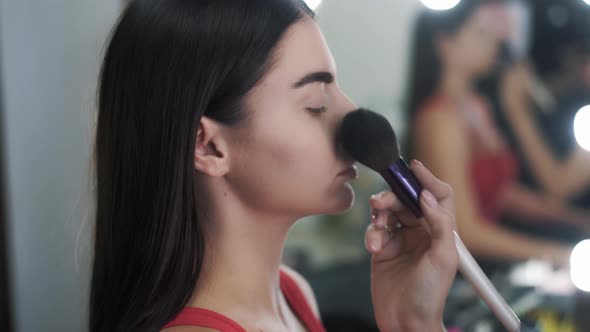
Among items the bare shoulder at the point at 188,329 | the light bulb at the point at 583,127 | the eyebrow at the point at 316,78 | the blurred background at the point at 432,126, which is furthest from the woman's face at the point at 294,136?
the light bulb at the point at 583,127

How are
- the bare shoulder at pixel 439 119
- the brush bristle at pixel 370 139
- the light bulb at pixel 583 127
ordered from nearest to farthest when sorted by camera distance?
the brush bristle at pixel 370 139 < the light bulb at pixel 583 127 < the bare shoulder at pixel 439 119

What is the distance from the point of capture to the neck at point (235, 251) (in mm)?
572

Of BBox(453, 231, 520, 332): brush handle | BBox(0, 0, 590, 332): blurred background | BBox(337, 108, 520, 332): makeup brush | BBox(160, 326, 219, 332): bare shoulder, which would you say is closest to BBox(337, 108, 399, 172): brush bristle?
BBox(337, 108, 520, 332): makeup brush

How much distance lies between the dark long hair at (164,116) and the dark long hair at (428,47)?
74cm

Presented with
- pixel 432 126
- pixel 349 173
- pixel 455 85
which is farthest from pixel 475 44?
pixel 349 173

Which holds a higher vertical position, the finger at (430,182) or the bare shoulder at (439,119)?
the finger at (430,182)

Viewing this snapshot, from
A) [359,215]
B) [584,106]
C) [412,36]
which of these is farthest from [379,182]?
[584,106]

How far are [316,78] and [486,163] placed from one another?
0.81 metres

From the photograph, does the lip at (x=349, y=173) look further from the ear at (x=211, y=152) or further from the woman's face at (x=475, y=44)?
the woman's face at (x=475, y=44)

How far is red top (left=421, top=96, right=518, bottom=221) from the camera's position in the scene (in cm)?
122

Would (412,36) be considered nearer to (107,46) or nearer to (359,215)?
(359,215)

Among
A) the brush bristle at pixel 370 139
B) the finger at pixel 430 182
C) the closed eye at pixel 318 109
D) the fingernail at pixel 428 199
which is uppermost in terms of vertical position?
the closed eye at pixel 318 109

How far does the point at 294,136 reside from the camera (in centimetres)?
53

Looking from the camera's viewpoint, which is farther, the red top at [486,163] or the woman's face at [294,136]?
the red top at [486,163]
